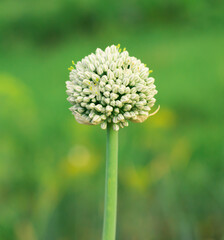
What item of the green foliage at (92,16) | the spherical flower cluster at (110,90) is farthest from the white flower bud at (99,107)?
the green foliage at (92,16)

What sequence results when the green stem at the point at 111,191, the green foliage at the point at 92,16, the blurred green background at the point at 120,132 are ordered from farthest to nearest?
the green foliage at the point at 92,16, the blurred green background at the point at 120,132, the green stem at the point at 111,191

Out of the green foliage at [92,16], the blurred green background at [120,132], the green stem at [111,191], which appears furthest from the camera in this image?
the green foliage at [92,16]

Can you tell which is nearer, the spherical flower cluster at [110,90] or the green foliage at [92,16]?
the spherical flower cluster at [110,90]

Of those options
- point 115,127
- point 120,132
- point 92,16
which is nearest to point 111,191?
point 115,127

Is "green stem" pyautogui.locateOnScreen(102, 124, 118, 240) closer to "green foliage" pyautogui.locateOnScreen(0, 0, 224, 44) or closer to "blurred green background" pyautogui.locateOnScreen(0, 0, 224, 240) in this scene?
"blurred green background" pyautogui.locateOnScreen(0, 0, 224, 240)

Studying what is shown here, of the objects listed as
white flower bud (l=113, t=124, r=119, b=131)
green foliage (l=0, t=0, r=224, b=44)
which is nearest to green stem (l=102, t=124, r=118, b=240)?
white flower bud (l=113, t=124, r=119, b=131)

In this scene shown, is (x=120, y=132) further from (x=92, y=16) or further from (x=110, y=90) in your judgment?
(x=92, y=16)

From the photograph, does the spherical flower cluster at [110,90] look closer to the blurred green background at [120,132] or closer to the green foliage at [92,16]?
the blurred green background at [120,132]
